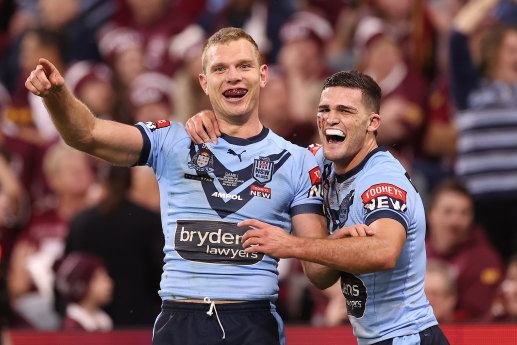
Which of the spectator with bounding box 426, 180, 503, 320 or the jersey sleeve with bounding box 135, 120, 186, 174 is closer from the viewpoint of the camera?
the jersey sleeve with bounding box 135, 120, 186, 174

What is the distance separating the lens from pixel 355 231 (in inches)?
186

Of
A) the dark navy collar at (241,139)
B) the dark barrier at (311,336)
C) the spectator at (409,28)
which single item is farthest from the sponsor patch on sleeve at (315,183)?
the spectator at (409,28)

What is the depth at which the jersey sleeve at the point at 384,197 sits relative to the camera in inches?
189

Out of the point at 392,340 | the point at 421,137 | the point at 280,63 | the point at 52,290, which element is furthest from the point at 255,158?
the point at 280,63

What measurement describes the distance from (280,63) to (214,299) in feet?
19.8

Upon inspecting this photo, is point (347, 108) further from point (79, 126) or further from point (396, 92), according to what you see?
point (396, 92)

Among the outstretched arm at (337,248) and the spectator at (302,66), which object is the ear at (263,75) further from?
the spectator at (302,66)

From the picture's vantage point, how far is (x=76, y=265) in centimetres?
780

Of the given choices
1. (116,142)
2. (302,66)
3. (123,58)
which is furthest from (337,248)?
(123,58)

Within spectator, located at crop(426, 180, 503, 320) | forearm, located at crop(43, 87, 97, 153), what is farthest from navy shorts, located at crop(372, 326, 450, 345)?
spectator, located at crop(426, 180, 503, 320)

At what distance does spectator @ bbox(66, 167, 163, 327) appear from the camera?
796 cm

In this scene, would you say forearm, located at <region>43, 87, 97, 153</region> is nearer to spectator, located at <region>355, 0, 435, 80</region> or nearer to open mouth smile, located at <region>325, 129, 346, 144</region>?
open mouth smile, located at <region>325, 129, 346, 144</region>

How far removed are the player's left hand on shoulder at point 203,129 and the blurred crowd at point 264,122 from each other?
108 inches

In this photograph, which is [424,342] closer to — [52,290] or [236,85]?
[236,85]
